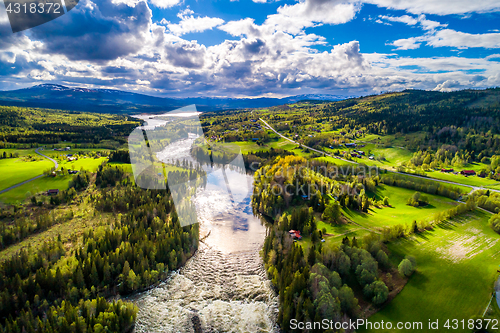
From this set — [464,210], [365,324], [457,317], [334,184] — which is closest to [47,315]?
[365,324]

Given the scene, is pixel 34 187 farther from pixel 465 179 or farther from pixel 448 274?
pixel 465 179

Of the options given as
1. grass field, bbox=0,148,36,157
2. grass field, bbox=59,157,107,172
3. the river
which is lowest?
the river

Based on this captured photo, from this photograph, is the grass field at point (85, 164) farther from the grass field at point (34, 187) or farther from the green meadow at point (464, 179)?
the green meadow at point (464, 179)

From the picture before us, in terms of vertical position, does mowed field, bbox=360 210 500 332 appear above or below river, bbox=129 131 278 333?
above

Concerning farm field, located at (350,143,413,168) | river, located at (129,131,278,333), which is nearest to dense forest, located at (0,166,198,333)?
river, located at (129,131,278,333)

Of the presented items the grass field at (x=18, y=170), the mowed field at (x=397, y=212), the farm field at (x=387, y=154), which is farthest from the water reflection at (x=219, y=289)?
the farm field at (x=387, y=154)

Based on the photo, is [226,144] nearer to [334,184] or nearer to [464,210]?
[334,184]

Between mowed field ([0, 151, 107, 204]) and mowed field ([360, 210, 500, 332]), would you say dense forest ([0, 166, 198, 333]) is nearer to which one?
mowed field ([0, 151, 107, 204])
